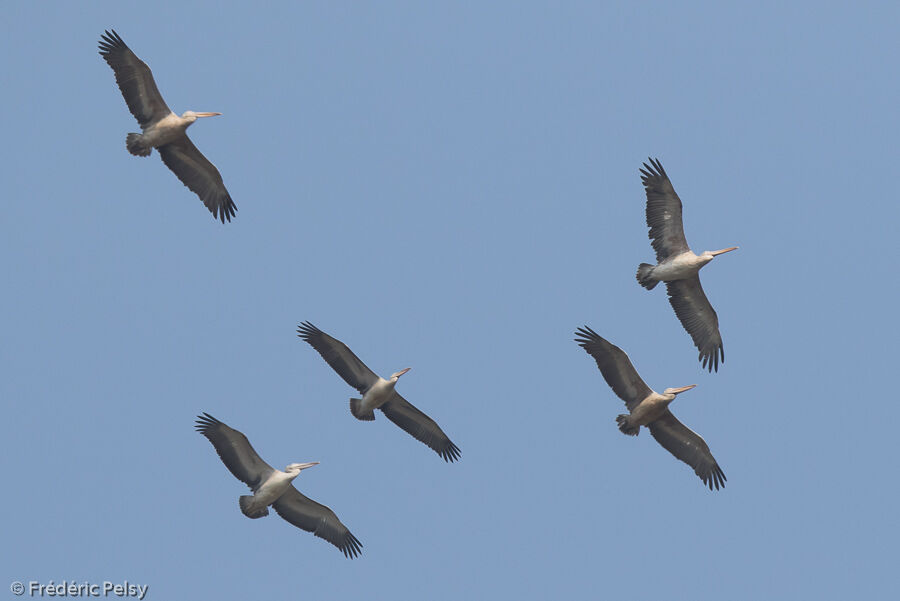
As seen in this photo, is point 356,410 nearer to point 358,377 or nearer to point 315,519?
point 358,377

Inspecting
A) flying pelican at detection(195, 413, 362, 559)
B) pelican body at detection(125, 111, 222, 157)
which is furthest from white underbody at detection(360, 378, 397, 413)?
pelican body at detection(125, 111, 222, 157)

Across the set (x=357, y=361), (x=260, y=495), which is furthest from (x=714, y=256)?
(x=260, y=495)

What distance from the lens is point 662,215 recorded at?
24.2 m

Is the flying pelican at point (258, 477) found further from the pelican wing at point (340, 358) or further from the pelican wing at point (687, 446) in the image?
the pelican wing at point (687, 446)

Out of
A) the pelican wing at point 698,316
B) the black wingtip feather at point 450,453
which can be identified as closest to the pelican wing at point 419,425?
the black wingtip feather at point 450,453

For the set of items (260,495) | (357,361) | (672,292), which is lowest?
(260,495)

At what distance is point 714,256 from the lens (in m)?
24.3

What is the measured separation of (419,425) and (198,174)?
5.98 m

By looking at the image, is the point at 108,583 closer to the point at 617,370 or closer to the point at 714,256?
the point at 617,370

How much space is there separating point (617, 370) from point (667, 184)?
3.25 meters

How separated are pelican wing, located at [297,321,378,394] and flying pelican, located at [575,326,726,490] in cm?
386

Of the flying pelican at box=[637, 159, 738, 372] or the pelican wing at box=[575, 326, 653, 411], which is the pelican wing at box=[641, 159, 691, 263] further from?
the pelican wing at box=[575, 326, 653, 411]

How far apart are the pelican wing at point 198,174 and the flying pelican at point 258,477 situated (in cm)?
386

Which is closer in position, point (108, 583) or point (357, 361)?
point (108, 583)
